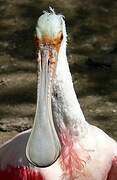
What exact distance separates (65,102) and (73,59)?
3108 millimetres

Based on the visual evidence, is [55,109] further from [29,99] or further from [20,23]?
[20,23]

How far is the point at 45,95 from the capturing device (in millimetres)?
3617

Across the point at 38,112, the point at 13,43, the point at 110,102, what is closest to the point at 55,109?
the point at 38,112

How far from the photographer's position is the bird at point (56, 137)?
12.1ft

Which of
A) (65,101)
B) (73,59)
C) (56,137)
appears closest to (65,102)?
(65,101)

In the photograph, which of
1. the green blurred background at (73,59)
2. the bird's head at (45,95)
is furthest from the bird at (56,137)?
the green blurred background at (73,59)

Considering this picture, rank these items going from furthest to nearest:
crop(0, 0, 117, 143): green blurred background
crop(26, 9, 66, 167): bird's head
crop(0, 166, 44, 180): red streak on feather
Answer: crop(0, 0, 117, 143): green blurred background
crop(0, 166, 44, 180): red streak on feather
crop(26, 9, 66, 167): bird's head

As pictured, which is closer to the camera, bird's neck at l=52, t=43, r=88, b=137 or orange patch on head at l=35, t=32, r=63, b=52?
orange patch on head at l=35, t=32, r=63, b=52

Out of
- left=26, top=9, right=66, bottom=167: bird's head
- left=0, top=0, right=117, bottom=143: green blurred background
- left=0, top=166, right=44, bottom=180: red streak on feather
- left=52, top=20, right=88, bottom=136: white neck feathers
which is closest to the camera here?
left=26, top=9, right=66, bottom=167: bird's head

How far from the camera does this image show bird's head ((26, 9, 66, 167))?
3635 millimetres

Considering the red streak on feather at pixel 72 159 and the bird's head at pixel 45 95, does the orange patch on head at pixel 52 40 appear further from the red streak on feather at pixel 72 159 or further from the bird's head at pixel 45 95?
the red streak on feather at pixel 72 159

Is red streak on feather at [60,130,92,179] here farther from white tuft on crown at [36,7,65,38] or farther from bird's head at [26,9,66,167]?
white tuft on crown at [36,7,65,38]

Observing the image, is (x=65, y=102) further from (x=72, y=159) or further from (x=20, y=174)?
(x=20, y=174)

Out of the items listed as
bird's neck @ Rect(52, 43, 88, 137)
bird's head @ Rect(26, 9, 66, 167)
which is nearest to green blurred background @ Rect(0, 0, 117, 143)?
bird's neck @ Rect(52, 43, 88, 137)
